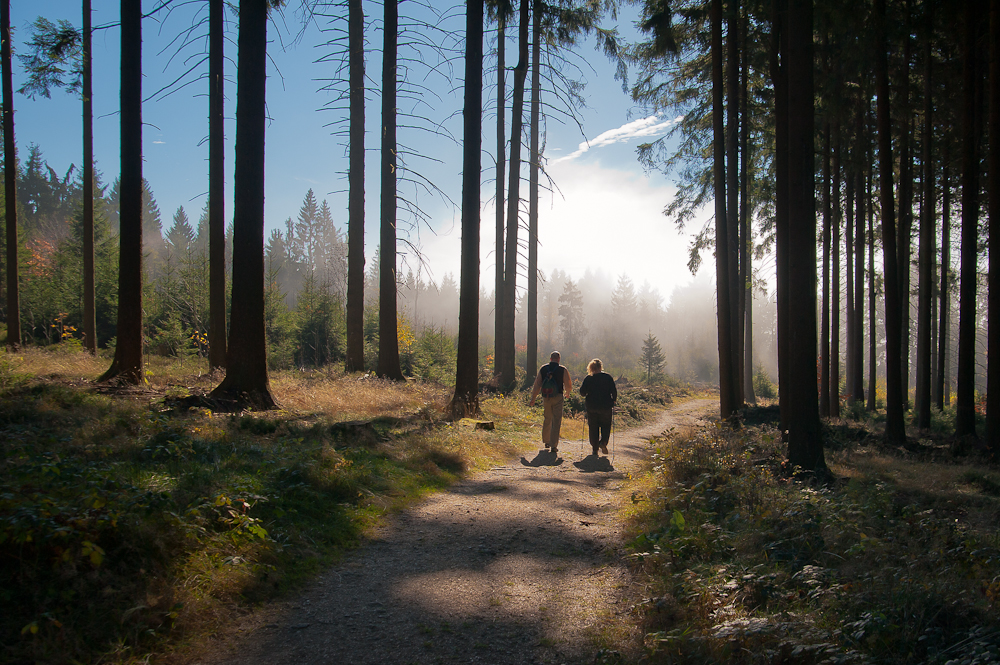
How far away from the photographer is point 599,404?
33.4 feet

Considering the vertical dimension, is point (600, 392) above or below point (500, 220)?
below

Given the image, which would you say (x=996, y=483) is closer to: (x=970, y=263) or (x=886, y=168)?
(x=970, y=263)

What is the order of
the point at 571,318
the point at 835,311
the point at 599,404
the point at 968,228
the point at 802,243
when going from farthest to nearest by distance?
the point at 571,318
the point at 835,311
the point at 968,228
the point at 599,404
the point at 802,243

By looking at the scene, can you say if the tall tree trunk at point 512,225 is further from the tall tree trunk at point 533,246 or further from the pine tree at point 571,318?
the pine tree at point 571,318

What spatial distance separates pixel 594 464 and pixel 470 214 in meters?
6.87

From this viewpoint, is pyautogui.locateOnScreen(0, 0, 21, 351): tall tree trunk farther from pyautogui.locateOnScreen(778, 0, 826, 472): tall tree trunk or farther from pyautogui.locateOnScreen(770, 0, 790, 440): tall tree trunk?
pyautogui.locateOnScreen(770, 0, 790, 440): tall tree trunk

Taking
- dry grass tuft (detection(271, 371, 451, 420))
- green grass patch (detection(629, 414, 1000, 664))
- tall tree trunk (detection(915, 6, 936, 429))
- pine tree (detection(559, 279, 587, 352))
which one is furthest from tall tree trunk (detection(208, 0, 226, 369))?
pine tree (detection(559, 279, 587, 352))

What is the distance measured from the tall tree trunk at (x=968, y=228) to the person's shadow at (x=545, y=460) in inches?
400

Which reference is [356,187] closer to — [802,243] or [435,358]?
[435,358]

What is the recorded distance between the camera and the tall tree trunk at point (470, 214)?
492 inches

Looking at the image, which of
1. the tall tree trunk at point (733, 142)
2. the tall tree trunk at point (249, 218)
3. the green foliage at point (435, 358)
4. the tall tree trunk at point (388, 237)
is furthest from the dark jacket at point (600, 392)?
the green foliage at point (435, 358)

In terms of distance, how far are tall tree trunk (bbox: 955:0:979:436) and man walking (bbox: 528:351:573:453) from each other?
32.5ft

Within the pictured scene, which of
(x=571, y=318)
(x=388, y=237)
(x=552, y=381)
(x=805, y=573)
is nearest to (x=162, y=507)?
(x=805, y=573)

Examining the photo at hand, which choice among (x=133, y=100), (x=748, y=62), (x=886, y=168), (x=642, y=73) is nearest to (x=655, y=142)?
(x=642, y=73)
